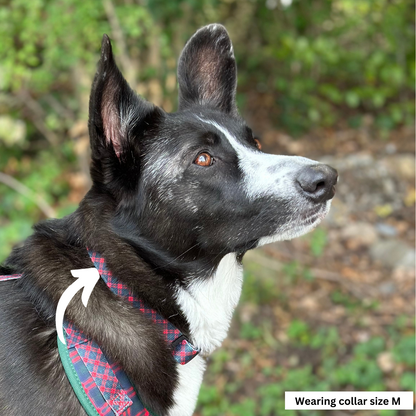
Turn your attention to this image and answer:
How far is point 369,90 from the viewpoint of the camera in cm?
711

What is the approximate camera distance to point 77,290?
202 centimetres

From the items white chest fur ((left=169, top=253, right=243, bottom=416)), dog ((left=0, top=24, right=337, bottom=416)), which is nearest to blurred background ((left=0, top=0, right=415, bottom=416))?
white chest fur ((left=169, top=253, right=243, bottom=416))

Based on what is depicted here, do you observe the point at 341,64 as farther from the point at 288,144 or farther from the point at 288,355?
the point at 288,355

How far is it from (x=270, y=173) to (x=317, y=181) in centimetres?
22

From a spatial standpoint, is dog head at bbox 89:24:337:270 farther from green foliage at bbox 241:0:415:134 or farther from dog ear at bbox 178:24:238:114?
green foliage at bbox 241:0:415:134

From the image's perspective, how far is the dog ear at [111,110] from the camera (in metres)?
1.94

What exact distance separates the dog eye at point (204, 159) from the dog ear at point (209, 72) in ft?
1.69

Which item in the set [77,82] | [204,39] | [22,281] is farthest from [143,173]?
[77,82]

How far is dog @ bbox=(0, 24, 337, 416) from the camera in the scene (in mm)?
2070

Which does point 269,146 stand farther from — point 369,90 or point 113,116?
point 113,116

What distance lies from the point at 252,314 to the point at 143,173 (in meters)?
2.94

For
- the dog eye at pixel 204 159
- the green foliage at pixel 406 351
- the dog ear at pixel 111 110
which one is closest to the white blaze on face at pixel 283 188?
the dog eye at pixel 204 159

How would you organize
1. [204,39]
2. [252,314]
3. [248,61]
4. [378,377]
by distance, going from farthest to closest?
[248,61] < [252,314] < [378,377] < [204,39]

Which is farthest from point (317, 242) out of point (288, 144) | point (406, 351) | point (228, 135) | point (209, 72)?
point (228, 135)
